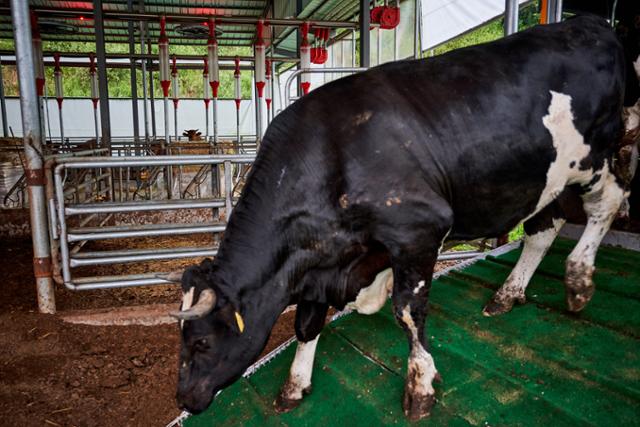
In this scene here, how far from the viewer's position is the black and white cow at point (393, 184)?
215 cm

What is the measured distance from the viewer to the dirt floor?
2.93 meters

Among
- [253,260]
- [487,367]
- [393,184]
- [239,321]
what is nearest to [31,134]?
[253,260]

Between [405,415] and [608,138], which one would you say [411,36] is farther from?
[405,415]

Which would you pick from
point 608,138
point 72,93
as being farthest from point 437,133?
point 72,93

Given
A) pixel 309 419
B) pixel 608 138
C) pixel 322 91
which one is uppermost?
pixel 322 91

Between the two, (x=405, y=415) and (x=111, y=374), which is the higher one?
(x=405, y=415)

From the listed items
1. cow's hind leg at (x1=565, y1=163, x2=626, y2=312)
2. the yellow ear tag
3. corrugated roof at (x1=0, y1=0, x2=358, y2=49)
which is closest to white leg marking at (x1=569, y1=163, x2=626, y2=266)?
cow's hind leg at (x1=565, y1=163, x2=626, y2=312)

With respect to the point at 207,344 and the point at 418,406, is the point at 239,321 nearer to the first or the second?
the point at 207,344

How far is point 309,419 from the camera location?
2414 mm

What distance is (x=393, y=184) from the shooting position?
7.10 feet

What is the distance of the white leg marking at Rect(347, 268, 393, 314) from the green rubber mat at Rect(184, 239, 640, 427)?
0.35m

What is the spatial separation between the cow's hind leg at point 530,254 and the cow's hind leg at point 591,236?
21 centimetres

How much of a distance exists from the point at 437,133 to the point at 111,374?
8.50ft

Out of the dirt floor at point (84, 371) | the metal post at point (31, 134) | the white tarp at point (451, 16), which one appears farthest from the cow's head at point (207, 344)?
the white tarp at point (451, 16)
